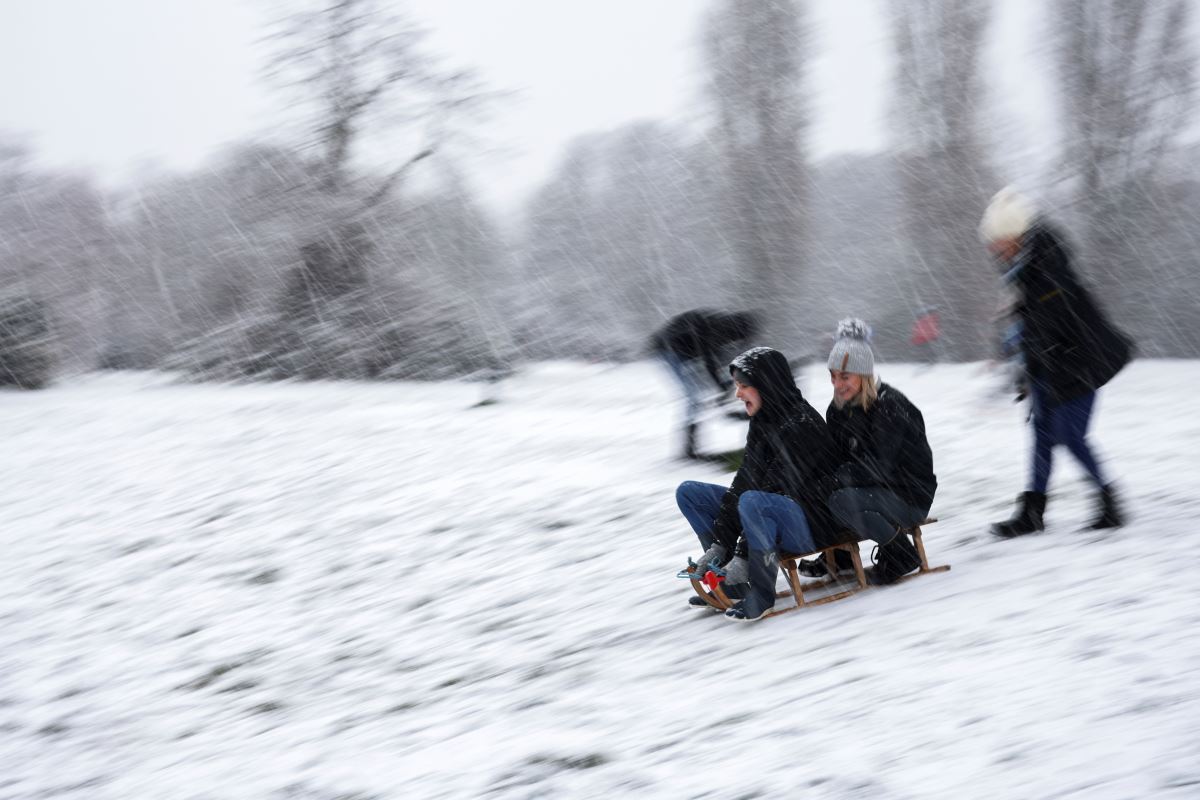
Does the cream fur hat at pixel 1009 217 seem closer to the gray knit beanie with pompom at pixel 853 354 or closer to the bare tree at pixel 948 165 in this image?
the gray knit beanie with pompom at pixel 853 354

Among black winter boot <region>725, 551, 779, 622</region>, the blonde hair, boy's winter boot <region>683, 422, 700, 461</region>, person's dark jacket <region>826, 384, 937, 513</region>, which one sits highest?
the blonde hair

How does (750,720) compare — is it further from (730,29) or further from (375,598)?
(730,29)

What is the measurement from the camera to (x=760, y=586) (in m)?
4.79

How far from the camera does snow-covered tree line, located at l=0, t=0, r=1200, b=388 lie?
1758cm

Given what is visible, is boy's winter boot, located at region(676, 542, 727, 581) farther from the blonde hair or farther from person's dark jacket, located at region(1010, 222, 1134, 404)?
person's dark jacket, located at region(1010, 222, 1134, 404)

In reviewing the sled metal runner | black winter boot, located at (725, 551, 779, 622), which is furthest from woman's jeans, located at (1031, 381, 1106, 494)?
black winter boot, located at (725, 551, 779, 622)

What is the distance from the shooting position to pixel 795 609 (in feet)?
16.3

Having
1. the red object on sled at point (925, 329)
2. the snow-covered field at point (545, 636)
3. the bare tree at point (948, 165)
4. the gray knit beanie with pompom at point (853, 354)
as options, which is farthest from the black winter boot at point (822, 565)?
the bare tree at point (948, 165)

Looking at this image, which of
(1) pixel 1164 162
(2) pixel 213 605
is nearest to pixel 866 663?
(2) pixel 213 605

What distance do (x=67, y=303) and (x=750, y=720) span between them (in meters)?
19.8

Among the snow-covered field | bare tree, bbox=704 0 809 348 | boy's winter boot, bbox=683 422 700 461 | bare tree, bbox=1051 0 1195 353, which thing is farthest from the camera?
bare tree, bbox=704 0 809 348

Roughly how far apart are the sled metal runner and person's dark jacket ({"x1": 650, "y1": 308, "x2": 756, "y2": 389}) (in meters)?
3.37

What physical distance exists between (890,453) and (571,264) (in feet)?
88.4

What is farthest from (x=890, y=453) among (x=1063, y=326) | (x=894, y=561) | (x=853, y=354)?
(x=1063, y=326)
